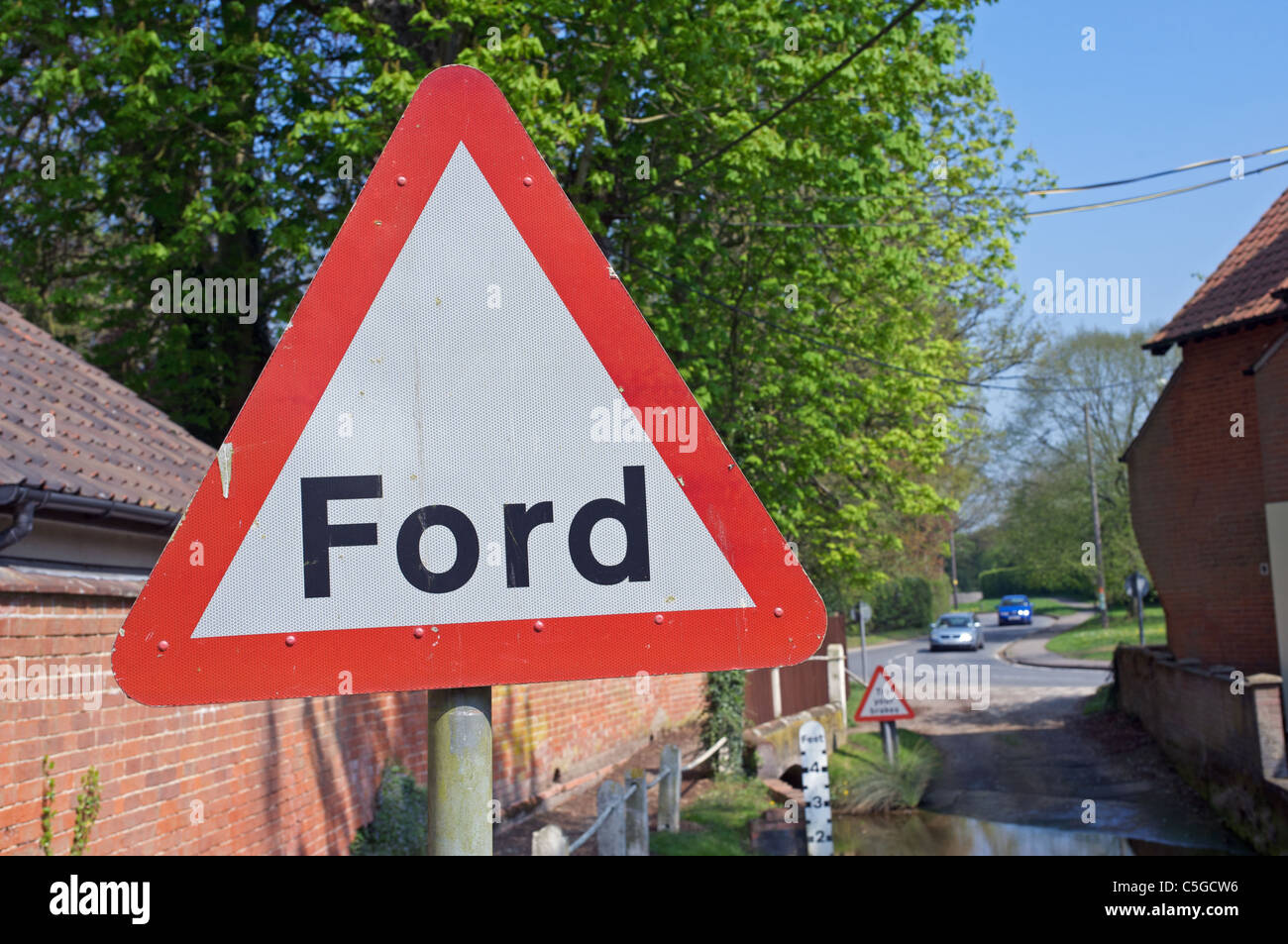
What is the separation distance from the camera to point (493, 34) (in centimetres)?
1100

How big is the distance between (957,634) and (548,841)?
41220 millimetres

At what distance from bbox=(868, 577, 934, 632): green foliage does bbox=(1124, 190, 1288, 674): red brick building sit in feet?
146

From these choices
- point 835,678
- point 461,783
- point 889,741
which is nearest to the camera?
point 461,783

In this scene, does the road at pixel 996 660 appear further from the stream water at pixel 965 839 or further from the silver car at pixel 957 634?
the stream water at pixel 965 839

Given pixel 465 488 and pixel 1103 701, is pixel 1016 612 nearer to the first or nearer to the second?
pixel 1103 701

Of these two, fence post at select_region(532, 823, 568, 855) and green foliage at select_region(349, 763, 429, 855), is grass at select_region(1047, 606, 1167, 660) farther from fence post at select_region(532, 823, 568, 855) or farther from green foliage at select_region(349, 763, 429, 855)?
fence post at select_region(532, 823, 568, 855)

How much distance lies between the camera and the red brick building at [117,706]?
5.28 meters

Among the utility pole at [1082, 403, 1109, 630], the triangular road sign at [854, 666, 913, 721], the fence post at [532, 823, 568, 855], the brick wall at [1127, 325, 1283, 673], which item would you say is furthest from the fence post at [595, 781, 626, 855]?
the utility pole at [1082, 403, 1109, 630]

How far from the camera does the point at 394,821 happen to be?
948cm

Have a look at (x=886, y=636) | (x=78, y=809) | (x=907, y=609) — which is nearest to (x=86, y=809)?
(x=78, y=809)

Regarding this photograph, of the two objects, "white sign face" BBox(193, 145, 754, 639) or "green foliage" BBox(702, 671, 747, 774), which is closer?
"white sign face" BBox(193, 145, 754, 639)

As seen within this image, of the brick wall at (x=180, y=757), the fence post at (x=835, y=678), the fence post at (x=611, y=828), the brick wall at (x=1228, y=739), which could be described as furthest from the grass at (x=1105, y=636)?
the brick wall at (x=180, y=757)

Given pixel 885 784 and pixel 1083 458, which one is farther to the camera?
pixel 1083 458

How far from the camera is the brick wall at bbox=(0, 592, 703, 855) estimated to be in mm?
5156
